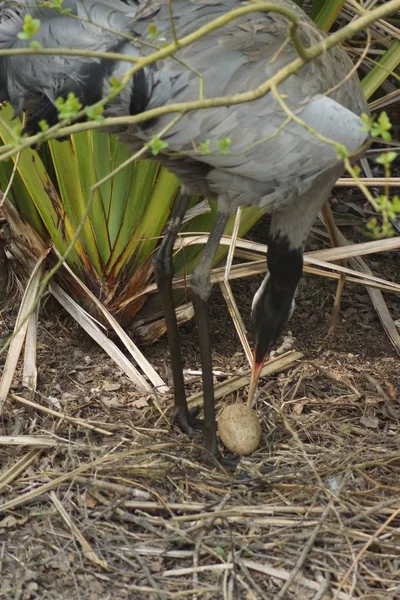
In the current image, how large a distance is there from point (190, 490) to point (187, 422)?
0.59 meters

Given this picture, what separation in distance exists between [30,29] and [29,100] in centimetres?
143

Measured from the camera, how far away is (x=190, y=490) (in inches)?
156

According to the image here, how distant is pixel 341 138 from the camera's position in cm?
385

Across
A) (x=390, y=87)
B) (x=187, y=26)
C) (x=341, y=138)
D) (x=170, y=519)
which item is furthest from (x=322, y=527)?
(x=390, y=87)

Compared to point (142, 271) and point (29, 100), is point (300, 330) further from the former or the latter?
point (29, 100)

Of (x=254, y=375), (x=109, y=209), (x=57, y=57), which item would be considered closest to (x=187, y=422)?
(x=254, y=375)

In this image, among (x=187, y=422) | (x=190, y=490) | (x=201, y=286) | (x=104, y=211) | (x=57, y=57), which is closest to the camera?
(x=57, y=57)

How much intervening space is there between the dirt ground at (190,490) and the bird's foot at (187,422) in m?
0.06

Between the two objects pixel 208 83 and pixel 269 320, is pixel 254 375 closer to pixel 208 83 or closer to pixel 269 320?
pixel 269 320

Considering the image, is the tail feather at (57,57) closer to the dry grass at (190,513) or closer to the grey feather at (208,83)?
the grey feather at (208,83)

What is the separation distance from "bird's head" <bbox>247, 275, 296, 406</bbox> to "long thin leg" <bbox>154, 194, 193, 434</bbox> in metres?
0.35

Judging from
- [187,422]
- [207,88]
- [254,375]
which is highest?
[207,88]

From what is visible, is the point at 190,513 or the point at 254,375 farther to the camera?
the point at 254,375

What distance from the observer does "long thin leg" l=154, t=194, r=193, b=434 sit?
449 centimetres
